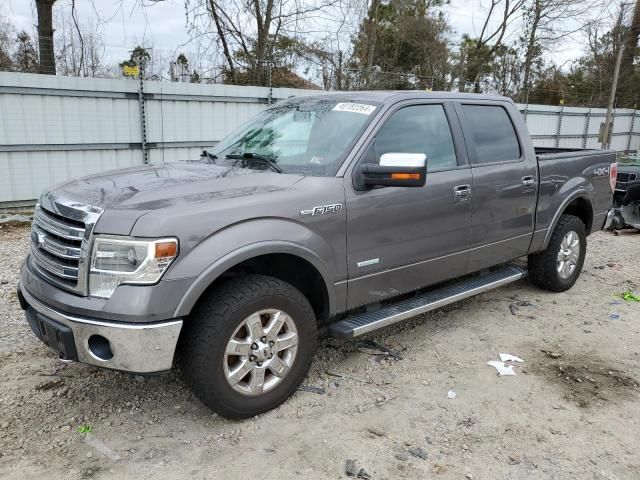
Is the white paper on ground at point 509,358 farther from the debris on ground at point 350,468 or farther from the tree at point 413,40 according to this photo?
the tree at point 413,40

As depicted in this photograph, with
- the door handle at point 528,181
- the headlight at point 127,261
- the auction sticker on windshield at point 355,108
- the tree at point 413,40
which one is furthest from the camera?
the tree at point 413,40

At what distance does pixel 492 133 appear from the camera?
451 cm

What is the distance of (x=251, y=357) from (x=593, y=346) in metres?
2.88

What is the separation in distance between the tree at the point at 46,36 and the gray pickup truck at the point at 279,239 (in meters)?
7.59

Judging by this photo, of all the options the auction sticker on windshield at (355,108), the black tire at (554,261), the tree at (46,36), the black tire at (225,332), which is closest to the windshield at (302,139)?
the auction sticker on windshield at (355,108)

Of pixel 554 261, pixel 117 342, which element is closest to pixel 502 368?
pixel 554 261

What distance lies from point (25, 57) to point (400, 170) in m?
10.2

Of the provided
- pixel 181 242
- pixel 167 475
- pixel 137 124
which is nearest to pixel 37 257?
pixel 181 242

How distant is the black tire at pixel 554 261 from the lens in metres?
5.20

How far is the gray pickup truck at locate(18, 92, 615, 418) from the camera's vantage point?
8.53ft

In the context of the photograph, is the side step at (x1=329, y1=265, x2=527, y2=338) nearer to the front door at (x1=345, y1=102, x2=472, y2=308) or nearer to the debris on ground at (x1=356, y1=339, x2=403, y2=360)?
the front door at (x1=345, y1=102, x2=472, y2=308)

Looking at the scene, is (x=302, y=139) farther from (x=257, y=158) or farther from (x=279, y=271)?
(x=279, y=271)

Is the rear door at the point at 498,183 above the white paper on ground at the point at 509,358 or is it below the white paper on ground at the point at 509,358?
above

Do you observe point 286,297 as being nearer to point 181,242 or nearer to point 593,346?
point 181,242
